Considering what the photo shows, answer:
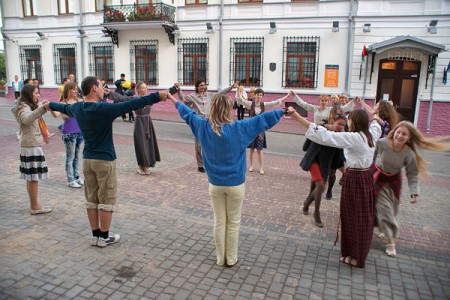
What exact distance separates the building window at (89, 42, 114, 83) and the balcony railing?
169 cm

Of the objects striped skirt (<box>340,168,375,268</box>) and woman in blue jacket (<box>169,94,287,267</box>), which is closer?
woman in blue jacket (<box>169,94,287,267</box>)

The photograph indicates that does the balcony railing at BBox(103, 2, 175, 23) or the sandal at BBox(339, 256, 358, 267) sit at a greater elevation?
the balcony railing at BBox(103, 2, 175, 23)

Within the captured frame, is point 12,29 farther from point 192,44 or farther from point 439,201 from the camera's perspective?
point 439,201

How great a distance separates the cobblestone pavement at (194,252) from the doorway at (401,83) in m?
9.43

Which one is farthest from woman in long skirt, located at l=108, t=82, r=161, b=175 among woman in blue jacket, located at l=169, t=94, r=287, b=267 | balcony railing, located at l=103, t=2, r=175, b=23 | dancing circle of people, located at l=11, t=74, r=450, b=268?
balcony railing, located at l=103, t=2, r=175, b=23

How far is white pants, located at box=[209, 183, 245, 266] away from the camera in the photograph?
3848 mm

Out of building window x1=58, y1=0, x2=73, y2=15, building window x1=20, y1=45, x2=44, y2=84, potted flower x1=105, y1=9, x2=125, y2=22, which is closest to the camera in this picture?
potted flower x1=105, y1=9, x2=125, y2=22

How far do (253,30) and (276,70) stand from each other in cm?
210

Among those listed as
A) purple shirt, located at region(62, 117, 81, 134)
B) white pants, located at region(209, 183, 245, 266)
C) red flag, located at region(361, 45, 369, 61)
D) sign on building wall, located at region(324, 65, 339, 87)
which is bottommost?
white pants, located at region(209, 183, 245, 266)

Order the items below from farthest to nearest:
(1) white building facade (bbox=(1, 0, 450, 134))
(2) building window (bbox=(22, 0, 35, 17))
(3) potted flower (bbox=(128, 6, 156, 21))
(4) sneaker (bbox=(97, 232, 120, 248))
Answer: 1. (2) building window (bbox=(22, 0, 35, 17))
2. (3) potted flower (bbox=(128, 6, 156, 21))
3. (1) white building facade (bbox=(1, 0, 450, 134))
4. (4) sneaker (bbox=(97, 232, 120, 248))

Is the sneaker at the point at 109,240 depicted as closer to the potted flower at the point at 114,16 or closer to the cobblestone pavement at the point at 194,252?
the cobblestone pavement at the point at 194,252

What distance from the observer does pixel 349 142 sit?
12.8 ft

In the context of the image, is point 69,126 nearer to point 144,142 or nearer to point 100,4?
point 144,142

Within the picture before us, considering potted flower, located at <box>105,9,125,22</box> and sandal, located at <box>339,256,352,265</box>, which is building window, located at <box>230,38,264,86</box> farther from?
sandal, located at <box>339,256,352,265</box>
